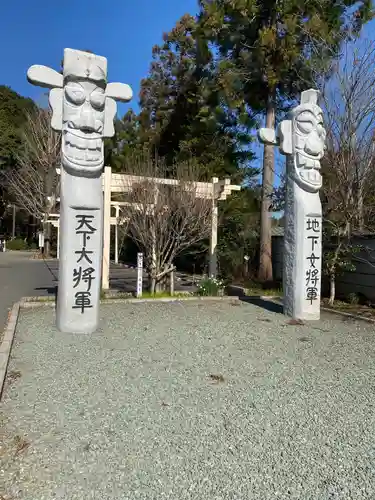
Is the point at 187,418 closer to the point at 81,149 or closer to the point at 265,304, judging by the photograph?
the point at 81,149

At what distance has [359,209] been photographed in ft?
33.5

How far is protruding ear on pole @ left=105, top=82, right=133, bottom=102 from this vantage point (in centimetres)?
699

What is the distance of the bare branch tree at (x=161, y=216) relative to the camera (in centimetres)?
1026

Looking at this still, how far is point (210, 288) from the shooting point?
11.0m

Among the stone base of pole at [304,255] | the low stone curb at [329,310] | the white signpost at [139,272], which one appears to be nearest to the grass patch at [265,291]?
the low stone curb at [329,310]

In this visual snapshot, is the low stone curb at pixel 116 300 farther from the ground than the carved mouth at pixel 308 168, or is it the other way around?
the carved mouth at pixel 308 168

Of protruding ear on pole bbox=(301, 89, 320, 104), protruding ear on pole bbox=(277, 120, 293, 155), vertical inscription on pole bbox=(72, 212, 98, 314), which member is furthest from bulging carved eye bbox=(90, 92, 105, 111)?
protruding ear on pole bbox=(301, 89, 320, 104)

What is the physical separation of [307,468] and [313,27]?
1288 centimetres

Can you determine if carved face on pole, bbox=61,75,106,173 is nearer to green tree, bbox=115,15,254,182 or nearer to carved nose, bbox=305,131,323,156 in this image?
carved nose, bbox=305,131,323,156

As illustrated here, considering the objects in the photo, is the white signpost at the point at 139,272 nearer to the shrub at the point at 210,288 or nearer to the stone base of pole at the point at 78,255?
the shrub at the point at 210,288

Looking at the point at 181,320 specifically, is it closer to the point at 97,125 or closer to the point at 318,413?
the point at 97,125

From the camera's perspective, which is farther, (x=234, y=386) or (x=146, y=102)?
(x=146, y=102)

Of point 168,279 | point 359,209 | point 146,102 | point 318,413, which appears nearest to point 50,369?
point 318,413

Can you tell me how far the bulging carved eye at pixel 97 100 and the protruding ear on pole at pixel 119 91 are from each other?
0.17m
